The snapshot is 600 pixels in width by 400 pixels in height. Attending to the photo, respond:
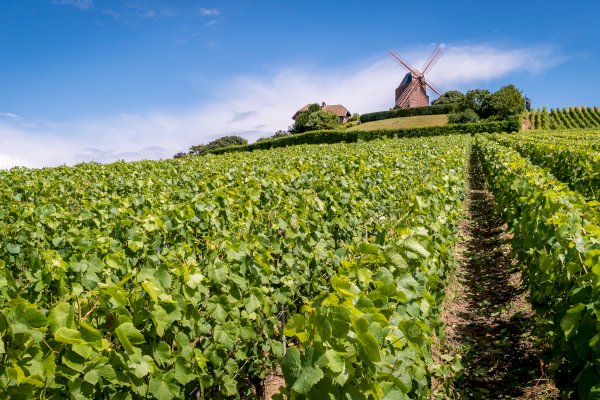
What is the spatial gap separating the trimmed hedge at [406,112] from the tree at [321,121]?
8.12 metres

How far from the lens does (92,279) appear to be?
387cm

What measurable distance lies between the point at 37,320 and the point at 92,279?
1816mm

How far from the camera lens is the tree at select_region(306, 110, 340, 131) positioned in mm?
73750

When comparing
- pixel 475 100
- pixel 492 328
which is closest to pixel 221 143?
pixel 475 100

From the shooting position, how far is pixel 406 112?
78.5 metres

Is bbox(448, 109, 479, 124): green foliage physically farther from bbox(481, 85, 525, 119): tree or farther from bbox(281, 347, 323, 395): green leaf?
bbox(281, 347, 323, 395): green leaf

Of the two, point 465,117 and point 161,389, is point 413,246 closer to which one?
point 161,389

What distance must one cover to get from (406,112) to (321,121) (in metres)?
16.1

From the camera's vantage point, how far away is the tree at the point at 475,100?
6412 cm

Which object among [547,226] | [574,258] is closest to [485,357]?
[547,226]

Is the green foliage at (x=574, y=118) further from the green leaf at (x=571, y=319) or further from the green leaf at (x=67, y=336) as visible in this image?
the green leaf at (x=67, y=336)

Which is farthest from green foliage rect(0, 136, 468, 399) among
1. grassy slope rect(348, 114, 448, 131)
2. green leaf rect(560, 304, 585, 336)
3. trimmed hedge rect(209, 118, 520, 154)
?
grassy slope rect(348, 114, 448, 131)

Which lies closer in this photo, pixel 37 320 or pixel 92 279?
pixel 37 320

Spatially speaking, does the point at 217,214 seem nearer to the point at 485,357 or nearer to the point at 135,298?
the point at 135,298
